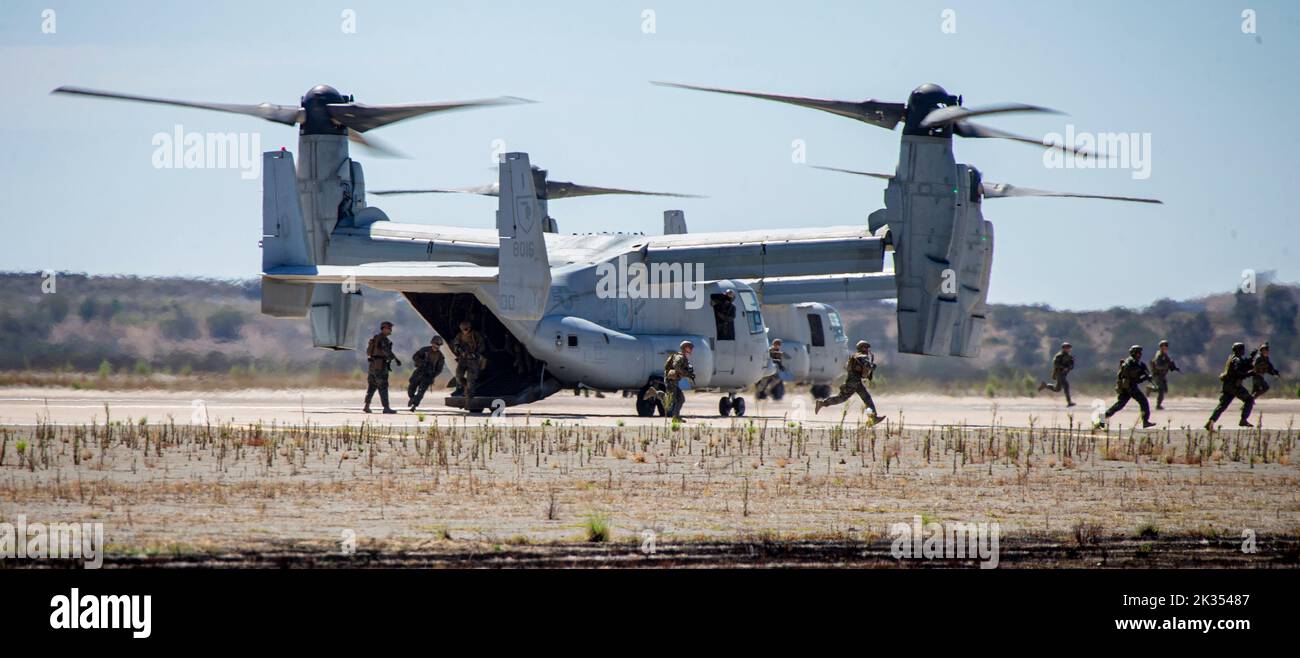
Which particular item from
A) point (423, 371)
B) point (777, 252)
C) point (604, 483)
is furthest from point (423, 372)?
point (604, 483)

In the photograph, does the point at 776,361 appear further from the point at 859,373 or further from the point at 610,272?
the point at 859,373

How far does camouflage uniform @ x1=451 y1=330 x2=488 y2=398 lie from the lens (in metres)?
24.9

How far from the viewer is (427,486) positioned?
45.5 feet

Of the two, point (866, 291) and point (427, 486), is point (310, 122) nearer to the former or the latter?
point (866, 291)

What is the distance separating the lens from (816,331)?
37.1m

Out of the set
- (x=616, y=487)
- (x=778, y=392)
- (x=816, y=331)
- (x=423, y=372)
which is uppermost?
(x=816, y=331)

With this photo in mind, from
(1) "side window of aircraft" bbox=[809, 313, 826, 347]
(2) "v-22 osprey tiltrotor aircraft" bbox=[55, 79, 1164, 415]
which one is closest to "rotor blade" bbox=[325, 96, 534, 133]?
(2) "v-22 osprey tiltrotor aircraft" bbox=[55, 79, 1164, 415]

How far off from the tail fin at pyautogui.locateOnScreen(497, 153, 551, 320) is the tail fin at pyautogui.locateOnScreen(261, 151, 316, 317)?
404cm

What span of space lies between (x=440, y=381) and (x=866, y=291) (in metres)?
14.3

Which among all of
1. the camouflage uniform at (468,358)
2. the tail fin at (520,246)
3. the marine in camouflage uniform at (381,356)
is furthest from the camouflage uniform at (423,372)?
the tail fin at (520,246)

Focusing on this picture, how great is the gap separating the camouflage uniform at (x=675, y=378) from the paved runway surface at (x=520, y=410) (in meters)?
0.69

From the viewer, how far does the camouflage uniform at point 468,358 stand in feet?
81.8

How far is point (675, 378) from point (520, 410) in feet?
22.8
